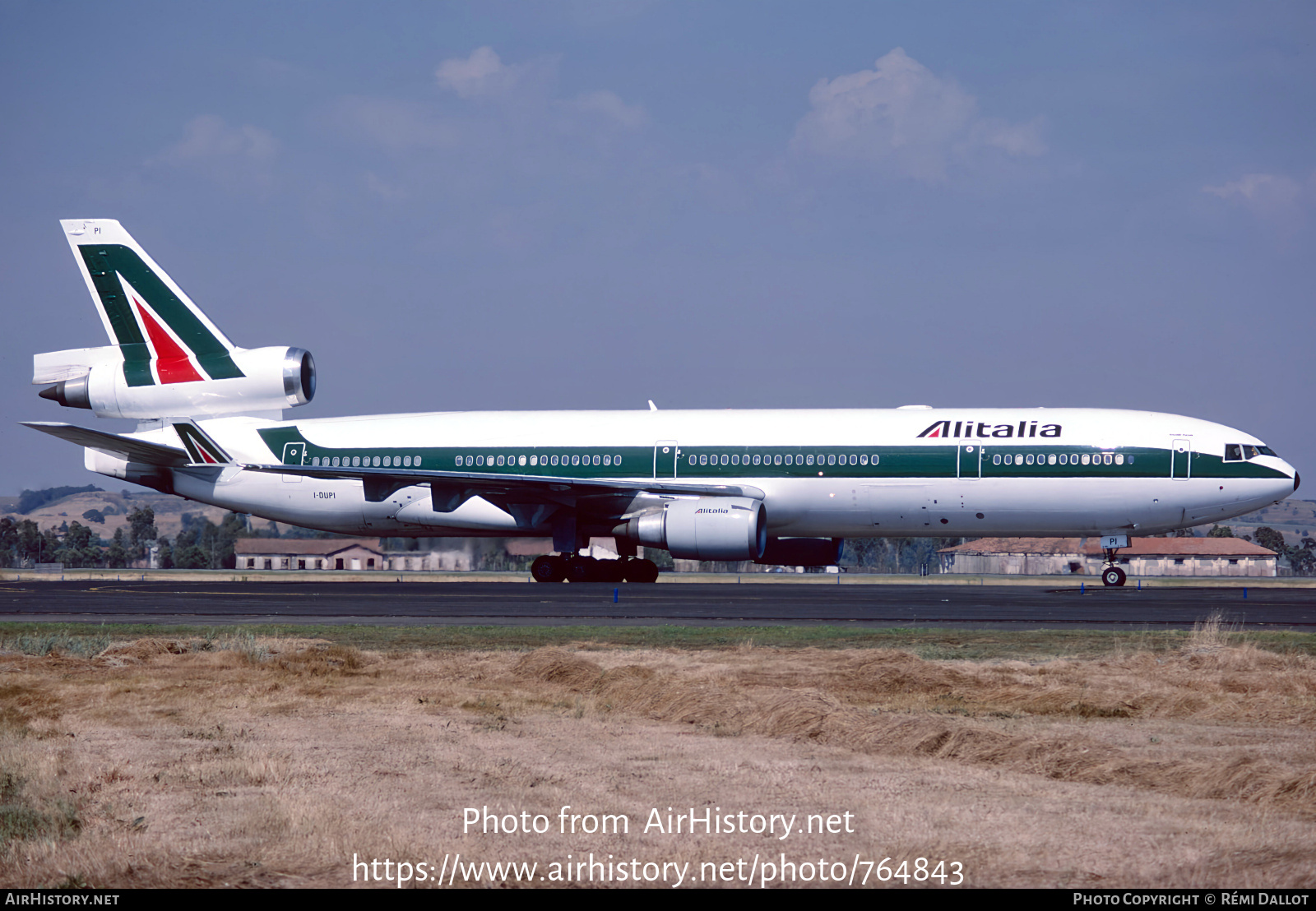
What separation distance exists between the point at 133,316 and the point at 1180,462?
3155cm

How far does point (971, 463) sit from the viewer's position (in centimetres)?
3350

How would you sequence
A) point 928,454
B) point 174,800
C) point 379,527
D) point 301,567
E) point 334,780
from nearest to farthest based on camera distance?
point 174,800 < point 334,780 < point 928,454 < point 379,527 < point 301,567

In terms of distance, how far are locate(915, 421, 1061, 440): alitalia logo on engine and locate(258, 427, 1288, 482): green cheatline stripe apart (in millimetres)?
406

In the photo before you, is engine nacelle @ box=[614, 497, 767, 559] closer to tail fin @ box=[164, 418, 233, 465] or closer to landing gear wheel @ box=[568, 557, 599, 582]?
landing gear wheel @ box=[568, 557, 599, 582]

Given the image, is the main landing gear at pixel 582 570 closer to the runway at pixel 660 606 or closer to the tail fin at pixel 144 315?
the runway at pixel 660 606

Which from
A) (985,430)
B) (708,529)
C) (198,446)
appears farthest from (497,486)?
(985,430)

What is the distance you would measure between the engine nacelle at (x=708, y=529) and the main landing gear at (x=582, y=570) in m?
3.24

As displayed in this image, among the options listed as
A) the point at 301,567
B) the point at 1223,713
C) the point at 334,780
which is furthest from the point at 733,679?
the point at 301,567

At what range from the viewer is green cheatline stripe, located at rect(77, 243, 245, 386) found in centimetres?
3856

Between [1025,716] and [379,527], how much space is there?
3018 centimetres

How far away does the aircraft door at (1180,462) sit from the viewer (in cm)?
3253

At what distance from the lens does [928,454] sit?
33.8 metres

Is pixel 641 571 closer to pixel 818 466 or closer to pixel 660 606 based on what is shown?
pixel 818 466
